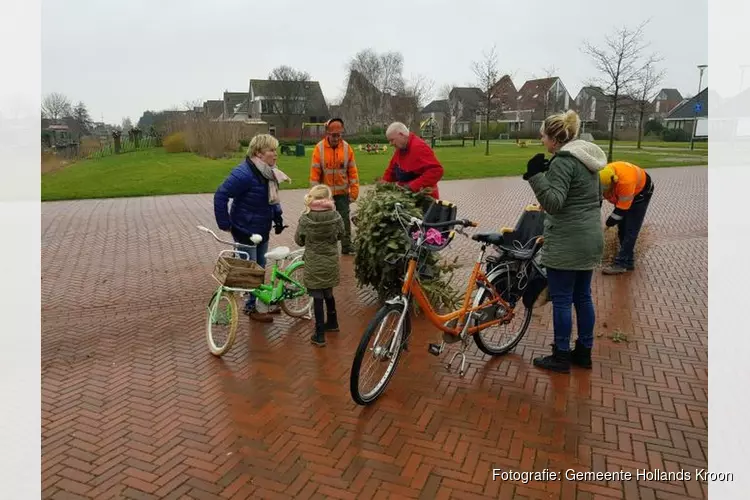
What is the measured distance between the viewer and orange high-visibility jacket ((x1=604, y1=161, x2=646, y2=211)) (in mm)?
6781

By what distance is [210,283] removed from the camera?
7.23 meters

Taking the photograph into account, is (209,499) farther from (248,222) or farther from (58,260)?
(58,260)

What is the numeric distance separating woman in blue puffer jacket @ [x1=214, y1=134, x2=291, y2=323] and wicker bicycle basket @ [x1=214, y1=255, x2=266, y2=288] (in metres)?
0.51

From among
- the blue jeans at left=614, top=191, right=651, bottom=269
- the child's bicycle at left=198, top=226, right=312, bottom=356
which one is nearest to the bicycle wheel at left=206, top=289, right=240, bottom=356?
the child's bicycle at left=198, top=226, right=312, bottom=356

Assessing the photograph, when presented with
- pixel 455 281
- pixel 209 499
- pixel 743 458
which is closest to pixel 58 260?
pixel 455 281

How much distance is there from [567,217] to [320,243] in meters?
2.06

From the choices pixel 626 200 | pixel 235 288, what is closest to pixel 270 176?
pixel 235 288

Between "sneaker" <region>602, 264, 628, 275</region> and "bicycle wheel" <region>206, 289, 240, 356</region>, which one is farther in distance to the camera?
"sneaker" <region>602, 264, 628, 275</region>

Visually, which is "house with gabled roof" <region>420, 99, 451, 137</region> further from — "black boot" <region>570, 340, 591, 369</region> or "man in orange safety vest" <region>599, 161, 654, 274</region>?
"black boot" <region>570, 340, 591, 369</region>

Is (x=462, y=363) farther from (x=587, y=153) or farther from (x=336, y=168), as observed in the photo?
(x=336, y=168)

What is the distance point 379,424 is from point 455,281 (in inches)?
145

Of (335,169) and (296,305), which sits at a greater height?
(335,169)

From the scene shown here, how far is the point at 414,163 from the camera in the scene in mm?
5836

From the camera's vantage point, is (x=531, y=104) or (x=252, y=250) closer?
(x=252, y=250)
